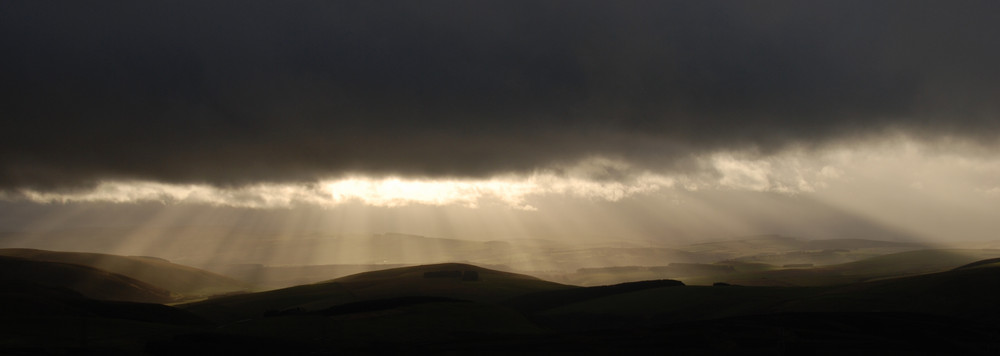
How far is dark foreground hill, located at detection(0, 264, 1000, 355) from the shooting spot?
7825 cm

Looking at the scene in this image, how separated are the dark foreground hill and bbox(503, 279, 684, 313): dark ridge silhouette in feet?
14.5

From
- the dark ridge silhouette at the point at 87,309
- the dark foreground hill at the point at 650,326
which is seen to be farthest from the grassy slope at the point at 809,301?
the dark ridge silhouette at the point at 87,309

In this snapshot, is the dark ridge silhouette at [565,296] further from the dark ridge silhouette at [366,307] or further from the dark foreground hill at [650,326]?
the dark ridge silhouette at [366,307]

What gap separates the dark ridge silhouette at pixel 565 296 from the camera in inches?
6393

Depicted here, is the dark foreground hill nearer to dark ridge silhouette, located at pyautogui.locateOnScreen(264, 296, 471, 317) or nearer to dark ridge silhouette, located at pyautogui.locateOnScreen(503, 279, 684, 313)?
dark ridge silhouette, located at pyautogui.locateOnScreen(264, 296, 471, 317)

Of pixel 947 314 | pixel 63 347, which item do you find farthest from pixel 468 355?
pixel 947 314

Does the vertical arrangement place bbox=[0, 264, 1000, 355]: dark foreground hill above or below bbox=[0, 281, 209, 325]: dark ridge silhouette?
below

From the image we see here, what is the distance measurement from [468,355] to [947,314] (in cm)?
7966

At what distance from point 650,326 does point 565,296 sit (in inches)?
2936

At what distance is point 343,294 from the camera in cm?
19562

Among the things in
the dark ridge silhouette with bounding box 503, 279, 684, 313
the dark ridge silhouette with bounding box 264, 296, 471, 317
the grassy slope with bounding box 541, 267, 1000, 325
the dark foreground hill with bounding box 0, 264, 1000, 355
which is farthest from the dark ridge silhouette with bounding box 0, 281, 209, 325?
the grassy slope with bounding box 541, 267, 1000, 325

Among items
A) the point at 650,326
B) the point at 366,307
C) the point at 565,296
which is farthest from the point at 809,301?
the point at 366,307

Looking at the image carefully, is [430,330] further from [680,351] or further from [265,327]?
[680,351]

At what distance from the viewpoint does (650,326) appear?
3974 inches
